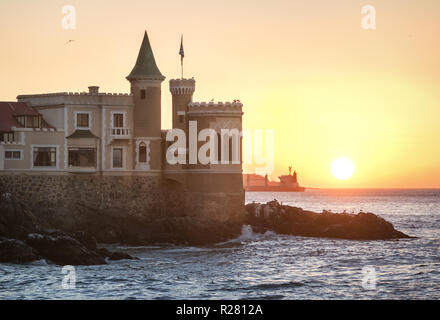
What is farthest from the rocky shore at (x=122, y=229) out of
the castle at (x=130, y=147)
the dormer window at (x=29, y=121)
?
the dormer window at (x=29, y=121)

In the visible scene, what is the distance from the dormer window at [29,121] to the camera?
83625 mm

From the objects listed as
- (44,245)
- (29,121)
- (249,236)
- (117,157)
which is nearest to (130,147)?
(117,157)

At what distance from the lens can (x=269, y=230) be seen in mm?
91562

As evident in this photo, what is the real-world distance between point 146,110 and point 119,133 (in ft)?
10.4

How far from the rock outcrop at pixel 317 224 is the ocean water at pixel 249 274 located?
5479mm

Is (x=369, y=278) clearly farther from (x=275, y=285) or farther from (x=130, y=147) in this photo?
(x=130, y=147)

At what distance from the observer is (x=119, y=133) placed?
85.7m

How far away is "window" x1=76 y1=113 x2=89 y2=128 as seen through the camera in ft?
278

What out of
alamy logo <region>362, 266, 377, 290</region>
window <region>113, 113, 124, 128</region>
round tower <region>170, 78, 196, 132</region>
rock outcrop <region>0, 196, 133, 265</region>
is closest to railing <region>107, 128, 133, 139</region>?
window <region>113, 113, 124, 128</region>

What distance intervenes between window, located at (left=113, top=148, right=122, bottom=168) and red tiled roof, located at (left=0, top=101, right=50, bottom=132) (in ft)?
21.4

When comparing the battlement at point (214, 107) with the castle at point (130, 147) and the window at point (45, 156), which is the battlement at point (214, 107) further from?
the window at point (45, 156)

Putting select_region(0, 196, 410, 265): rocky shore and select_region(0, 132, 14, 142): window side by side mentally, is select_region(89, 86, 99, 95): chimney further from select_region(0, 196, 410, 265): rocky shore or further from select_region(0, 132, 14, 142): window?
select_region(0, 196, 410, 265): rocky shore
